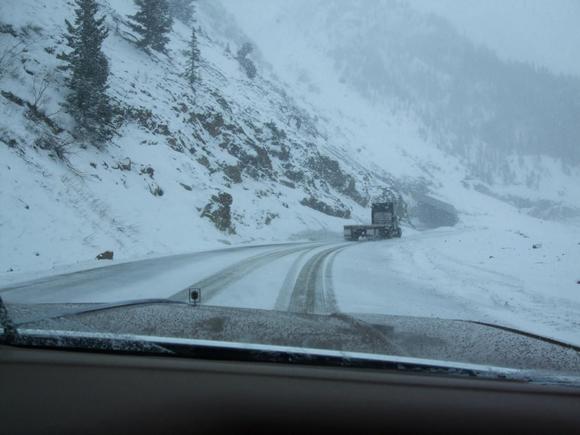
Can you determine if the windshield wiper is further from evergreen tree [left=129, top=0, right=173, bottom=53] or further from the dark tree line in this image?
evergreen tree [left=129, top=0, right=173, bottom=53]

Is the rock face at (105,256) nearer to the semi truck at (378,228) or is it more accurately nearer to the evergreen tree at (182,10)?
the semi truck at (378,228)

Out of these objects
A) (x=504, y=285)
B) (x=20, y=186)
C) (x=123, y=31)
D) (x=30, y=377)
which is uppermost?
(x=123, y=31)

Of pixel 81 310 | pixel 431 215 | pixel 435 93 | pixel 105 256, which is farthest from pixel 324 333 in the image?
pixel 435 93

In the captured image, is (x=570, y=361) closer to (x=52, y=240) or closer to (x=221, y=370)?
(x=221, y=370)

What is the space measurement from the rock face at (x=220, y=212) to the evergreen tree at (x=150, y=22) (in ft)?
63.4

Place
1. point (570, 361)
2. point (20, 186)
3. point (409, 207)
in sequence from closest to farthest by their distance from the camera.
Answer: point (570, 361), point (20, 186), point (409, 207)

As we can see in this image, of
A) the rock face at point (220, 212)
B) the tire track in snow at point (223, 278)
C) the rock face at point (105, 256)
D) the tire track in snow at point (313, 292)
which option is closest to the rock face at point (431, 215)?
the rock face at point (220, 212)

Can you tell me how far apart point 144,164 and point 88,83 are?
196 inches

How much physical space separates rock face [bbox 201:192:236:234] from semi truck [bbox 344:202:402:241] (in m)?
11.2

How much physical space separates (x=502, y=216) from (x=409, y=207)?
21.1 metres

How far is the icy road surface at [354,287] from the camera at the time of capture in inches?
285

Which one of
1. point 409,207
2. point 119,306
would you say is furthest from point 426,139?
point 119,306

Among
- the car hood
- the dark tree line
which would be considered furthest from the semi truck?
the car hood

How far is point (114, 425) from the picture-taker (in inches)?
62.1
